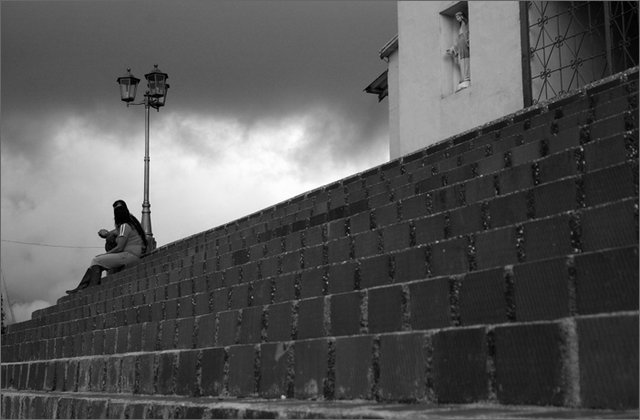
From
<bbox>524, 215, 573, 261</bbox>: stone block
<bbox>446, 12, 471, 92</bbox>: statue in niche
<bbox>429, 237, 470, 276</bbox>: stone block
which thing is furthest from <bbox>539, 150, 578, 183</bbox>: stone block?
<bbox>446, 12, 471, 92</bbox>: statue in niche

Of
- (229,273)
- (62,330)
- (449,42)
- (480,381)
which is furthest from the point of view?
(449,42)

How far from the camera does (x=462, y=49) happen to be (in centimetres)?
1302

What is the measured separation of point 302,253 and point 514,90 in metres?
6.54

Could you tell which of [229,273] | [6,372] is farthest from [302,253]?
[6,372]

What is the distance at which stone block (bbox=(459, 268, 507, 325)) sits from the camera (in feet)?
11.0

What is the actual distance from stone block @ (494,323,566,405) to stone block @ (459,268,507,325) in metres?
0.30

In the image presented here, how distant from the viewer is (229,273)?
6945 millimetres

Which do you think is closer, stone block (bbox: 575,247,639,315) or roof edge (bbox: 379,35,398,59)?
stone block (bbox: 575,247,639,315)

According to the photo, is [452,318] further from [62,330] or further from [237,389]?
[62,330]

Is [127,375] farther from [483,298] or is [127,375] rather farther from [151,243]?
[151,243]

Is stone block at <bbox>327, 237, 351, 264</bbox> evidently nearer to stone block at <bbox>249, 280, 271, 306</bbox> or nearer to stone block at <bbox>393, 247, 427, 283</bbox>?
stone block at <bbox>249, 280, 271, 306</bbox>

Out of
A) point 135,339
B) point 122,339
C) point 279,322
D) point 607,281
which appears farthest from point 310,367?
point 122,339

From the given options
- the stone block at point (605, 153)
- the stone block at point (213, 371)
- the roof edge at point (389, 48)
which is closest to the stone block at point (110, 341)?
the stone block at point (213, 371)

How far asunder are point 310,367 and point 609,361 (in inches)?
64.6
